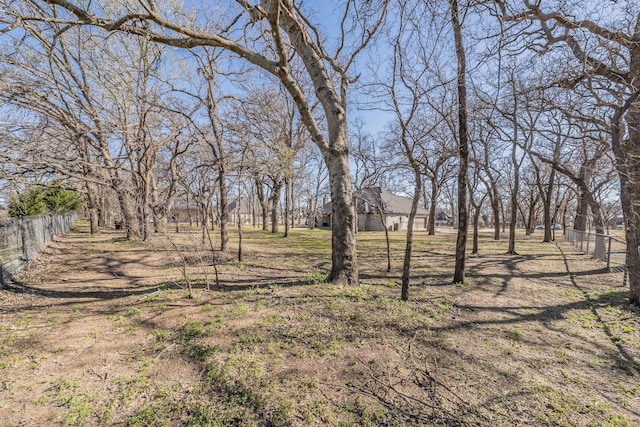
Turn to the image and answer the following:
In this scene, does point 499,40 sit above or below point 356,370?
above

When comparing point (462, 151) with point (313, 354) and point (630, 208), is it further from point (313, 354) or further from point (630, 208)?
point (313, 354)

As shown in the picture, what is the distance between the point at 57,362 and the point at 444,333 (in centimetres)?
473

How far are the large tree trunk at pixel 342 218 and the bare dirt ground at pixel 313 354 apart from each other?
1.32 ft

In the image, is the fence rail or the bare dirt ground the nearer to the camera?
the bare dirt ground

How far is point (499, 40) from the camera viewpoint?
493 centimetres

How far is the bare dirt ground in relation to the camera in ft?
7.59

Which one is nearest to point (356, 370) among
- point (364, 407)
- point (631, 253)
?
point (364, 407)

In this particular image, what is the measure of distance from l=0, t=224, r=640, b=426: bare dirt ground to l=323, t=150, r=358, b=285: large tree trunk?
40 centimetres

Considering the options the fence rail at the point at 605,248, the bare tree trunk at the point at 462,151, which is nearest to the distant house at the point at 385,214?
the fence rail at the point at 605,248

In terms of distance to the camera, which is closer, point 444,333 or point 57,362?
point 57,362

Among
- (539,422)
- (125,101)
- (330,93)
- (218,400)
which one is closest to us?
(539,422)

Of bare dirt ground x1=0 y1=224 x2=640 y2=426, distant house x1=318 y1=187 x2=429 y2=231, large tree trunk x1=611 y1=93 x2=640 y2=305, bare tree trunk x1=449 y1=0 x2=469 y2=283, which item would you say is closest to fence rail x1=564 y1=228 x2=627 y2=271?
large tree trunk x1=611 y1=93 x2=640 y2=305

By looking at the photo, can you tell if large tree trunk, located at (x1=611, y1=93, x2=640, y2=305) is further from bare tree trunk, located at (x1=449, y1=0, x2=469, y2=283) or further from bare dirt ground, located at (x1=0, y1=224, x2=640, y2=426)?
bare tree trunk, located at (x1=449, y1=0, x2=469, y2=283)

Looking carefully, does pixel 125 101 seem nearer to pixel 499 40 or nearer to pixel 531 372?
pixel 499 40
